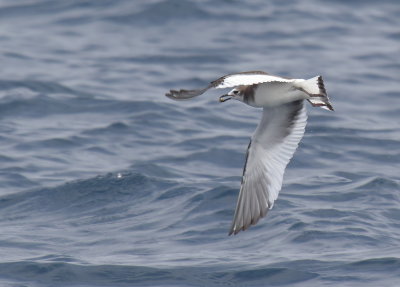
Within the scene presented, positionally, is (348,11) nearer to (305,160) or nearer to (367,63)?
(367,63)

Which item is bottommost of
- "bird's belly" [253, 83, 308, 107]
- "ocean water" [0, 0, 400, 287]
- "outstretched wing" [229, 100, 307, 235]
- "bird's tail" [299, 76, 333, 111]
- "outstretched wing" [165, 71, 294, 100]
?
"ocean water" [0, 0, 400, 287]

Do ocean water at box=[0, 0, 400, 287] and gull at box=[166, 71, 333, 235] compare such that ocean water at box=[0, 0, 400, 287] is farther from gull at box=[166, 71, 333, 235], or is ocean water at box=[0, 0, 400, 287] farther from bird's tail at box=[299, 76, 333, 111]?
bird's tail at box=[299, 76, 333, 111]

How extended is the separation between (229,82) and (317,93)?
103cm

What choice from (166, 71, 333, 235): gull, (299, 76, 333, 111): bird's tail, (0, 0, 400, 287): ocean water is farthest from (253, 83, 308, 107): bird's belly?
(0, 0, 400, 287): ocean water

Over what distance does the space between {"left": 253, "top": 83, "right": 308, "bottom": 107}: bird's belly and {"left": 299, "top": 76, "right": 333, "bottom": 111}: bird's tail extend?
0.22 metres

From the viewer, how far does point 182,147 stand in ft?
40.8

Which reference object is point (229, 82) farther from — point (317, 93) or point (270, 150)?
point (270, 150)

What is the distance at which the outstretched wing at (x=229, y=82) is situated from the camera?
301 inches

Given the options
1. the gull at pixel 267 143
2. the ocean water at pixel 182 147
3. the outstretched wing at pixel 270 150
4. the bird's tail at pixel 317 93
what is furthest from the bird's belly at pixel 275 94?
the ocean water at pixel 182 147

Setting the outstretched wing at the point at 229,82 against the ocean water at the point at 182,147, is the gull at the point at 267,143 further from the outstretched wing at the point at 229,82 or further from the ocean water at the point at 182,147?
the ocean water at the point at 182,147

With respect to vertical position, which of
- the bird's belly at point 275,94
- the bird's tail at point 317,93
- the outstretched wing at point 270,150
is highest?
the bird's tail at point 317,93

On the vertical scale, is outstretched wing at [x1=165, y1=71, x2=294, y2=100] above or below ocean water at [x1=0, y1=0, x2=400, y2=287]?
above

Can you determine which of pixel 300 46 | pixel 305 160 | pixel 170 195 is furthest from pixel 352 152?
pixel 300 46

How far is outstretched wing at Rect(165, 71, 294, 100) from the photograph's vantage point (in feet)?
25.0
